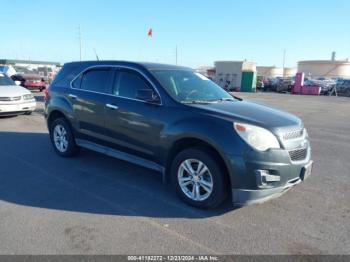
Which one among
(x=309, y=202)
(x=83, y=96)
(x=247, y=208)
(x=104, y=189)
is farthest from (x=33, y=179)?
(x=309, y=202)

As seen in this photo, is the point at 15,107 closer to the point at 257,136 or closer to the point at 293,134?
the point at 257,136

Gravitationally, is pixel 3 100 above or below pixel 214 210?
above

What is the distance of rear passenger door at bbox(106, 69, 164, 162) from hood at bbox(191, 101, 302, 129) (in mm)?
721

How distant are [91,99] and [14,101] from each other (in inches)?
252

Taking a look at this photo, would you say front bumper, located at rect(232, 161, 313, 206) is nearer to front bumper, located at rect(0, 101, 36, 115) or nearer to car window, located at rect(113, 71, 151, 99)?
car window, located at rect(113, 71, 151, 99)

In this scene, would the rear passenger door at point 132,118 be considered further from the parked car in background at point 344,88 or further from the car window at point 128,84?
the parked car in background at point 344,88

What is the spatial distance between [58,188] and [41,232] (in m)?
1.27

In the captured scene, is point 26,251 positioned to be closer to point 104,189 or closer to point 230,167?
point 104,189

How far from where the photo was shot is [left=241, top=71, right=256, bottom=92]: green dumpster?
1405 inches

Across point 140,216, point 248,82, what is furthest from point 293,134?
point 248,82

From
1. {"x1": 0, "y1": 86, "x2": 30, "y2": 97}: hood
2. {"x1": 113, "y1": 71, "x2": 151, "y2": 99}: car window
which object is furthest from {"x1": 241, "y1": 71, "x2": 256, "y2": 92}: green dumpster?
{"x1": 113, "y1": 71, "x2": 151, "y2": 99}: car window

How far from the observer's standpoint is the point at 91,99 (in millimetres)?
5508

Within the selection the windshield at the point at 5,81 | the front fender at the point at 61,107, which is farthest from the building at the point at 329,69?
the front fender at the point at 61,107

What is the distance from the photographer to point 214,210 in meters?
4.12
